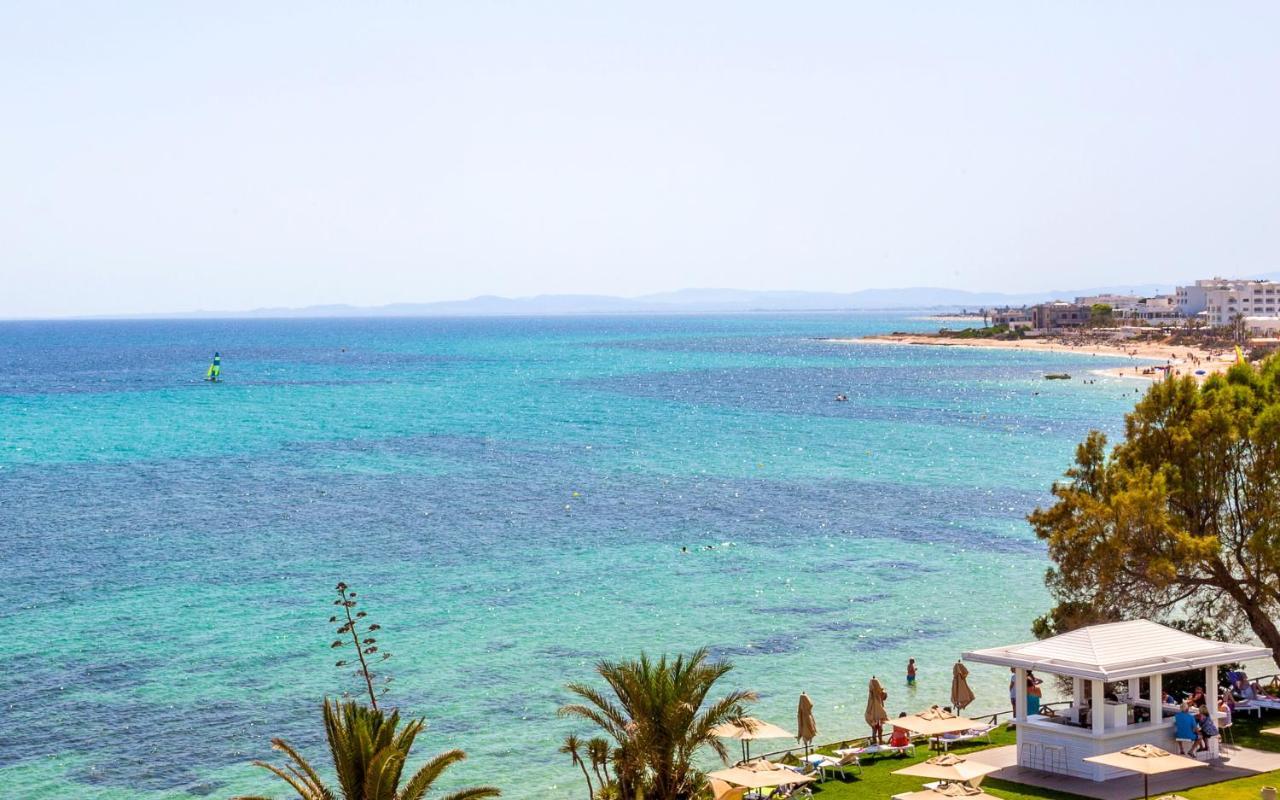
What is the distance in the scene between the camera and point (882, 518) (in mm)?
54781

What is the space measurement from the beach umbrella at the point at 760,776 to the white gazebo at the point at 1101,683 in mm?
3981

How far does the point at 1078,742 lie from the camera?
22.0 metres

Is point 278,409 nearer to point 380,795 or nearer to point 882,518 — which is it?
point 882,518

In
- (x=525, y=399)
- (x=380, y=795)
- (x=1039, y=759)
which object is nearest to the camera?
(x=380, y=795)

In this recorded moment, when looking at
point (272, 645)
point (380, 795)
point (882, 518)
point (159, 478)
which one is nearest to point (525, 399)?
point (159, 478)

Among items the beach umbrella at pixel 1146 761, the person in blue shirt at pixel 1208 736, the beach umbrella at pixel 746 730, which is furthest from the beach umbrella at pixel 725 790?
the person in blue shirt at pixel 1208 736

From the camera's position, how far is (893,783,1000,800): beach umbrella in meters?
19.5

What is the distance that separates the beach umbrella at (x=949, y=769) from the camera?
69.1 feet

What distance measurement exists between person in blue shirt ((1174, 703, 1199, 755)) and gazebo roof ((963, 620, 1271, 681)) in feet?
2.52

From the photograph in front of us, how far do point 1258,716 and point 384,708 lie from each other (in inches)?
730

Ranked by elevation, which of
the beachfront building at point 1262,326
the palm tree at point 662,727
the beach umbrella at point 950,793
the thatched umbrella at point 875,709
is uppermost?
the beachfront building at point 1262,326

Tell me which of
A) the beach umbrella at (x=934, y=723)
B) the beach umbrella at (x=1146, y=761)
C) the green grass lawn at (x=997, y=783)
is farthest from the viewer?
the beach umbrella at (x=934, y=723)

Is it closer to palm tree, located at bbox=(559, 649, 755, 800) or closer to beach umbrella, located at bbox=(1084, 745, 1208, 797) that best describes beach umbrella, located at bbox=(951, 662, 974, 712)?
beach umbrella, located at bbox=(1084, 745, 1208, 797)

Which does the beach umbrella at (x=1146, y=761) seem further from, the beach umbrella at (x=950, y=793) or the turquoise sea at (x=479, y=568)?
the turquoise sea at (x=479, y=568)
